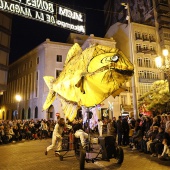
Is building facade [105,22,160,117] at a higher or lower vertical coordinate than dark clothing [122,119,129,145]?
higher

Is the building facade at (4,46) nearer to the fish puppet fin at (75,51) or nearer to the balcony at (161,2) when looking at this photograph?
the fish puppet fin at (75,51)

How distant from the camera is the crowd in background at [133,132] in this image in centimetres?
833

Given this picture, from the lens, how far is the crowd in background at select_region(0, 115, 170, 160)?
8328mm

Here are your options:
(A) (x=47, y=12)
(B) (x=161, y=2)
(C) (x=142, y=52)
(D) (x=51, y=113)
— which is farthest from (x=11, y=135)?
(B) (x=161, y=2)

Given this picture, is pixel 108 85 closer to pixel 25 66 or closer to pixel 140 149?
pixel 140 149

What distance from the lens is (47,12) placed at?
952 centimetres

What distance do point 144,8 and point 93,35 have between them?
13.5 meters

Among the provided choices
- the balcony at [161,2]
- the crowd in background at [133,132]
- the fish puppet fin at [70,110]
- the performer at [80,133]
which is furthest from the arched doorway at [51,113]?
the balcony at [161,2]

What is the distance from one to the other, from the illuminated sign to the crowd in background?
243 inches

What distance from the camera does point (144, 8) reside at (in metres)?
35.8

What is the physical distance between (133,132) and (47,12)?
27.8ft

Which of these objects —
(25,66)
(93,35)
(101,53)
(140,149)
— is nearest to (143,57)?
(93,35)

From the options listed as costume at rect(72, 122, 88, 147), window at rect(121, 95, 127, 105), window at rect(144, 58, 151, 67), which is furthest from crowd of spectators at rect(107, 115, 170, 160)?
window at rect(144, 58, 151, 67)

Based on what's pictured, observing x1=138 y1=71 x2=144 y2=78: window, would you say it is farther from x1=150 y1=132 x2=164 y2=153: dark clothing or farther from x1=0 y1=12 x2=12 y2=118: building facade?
x1=150 y1=132 x2=164 y2=153: dark clothing
